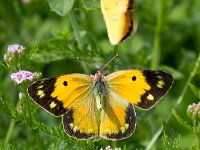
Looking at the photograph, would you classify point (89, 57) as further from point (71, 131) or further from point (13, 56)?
point (71, 131)

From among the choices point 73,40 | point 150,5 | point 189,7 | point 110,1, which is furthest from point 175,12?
point 110,1

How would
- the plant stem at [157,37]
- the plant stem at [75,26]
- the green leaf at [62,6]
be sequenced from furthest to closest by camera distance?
the plant stem at [157,37]
the plant stem at [75,26]
the green leaf at [62,6]

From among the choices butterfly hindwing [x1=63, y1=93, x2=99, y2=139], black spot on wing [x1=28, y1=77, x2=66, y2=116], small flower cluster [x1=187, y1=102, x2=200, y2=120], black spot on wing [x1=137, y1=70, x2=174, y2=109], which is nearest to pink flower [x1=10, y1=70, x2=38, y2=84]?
black spot on wing [x1=28, y1=77, x2=66, y2=116]

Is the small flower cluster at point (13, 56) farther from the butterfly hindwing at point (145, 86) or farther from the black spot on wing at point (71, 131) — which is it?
the butterfly hindwing at point (145, 86)

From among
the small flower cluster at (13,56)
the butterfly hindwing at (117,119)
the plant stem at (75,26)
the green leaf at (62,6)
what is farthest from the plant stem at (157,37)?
the small flower cluster at (13,56)

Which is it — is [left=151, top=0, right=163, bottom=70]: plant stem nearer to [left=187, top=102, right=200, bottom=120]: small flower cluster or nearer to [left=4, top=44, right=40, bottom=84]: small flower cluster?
[left=187, top=102, right=200, bottom=120]: small flower cluster

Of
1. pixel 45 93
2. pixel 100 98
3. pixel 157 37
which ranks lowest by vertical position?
pixel 157 37

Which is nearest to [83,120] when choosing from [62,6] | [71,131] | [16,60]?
[71,131]
